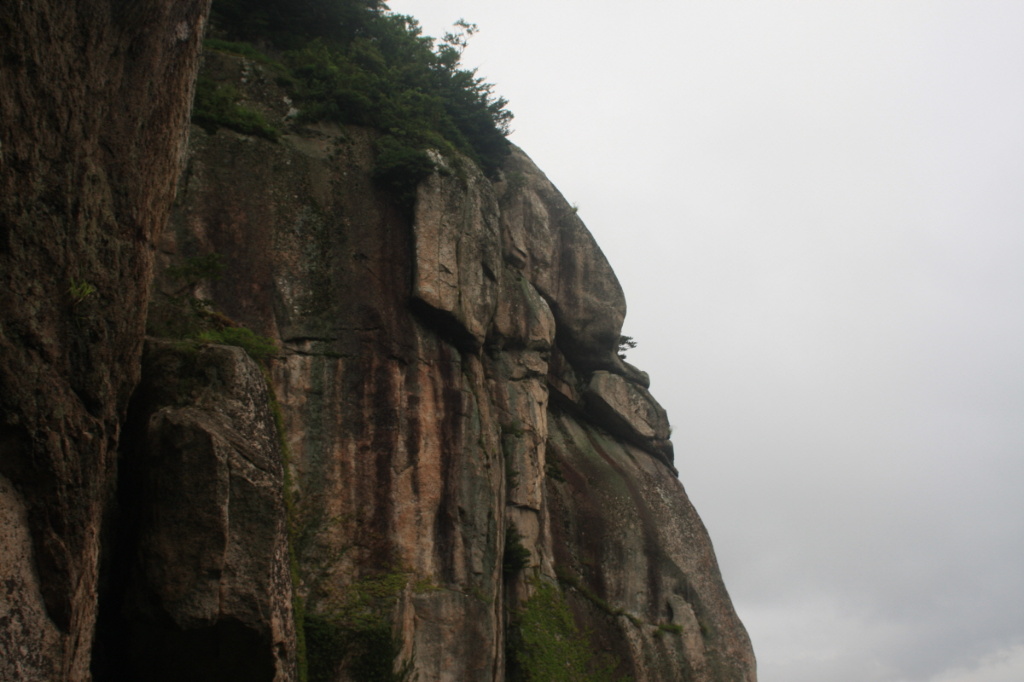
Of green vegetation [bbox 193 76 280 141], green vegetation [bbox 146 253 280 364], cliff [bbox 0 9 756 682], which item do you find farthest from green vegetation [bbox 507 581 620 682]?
green vegetation [bbox 193 76 280 141]

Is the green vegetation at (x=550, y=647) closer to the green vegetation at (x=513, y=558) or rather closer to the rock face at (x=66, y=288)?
the green vegetation at (x=513, y=558)

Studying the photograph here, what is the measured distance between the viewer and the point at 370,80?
22250 millimetres

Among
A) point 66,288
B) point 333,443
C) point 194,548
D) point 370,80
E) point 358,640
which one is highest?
point 370,80

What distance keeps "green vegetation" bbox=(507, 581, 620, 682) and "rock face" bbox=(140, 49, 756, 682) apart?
0.11 metres

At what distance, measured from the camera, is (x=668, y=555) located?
26344mm

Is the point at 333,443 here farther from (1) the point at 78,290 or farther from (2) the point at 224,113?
(1) the point at 78,290

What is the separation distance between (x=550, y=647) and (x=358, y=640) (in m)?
6.97

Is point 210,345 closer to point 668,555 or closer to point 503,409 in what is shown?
point 503,409

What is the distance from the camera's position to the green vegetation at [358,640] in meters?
15.1

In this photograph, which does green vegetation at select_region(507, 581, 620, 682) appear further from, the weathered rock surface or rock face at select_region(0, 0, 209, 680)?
rock face at select_region(0, 0, 209, 680)

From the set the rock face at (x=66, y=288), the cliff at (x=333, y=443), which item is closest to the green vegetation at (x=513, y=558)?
the cliff at (x=333, y=443)

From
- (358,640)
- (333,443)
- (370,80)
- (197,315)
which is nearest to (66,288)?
(197,315)

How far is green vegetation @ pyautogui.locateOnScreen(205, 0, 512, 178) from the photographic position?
20922 millimetres

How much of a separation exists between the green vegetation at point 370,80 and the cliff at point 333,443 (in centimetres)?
59
